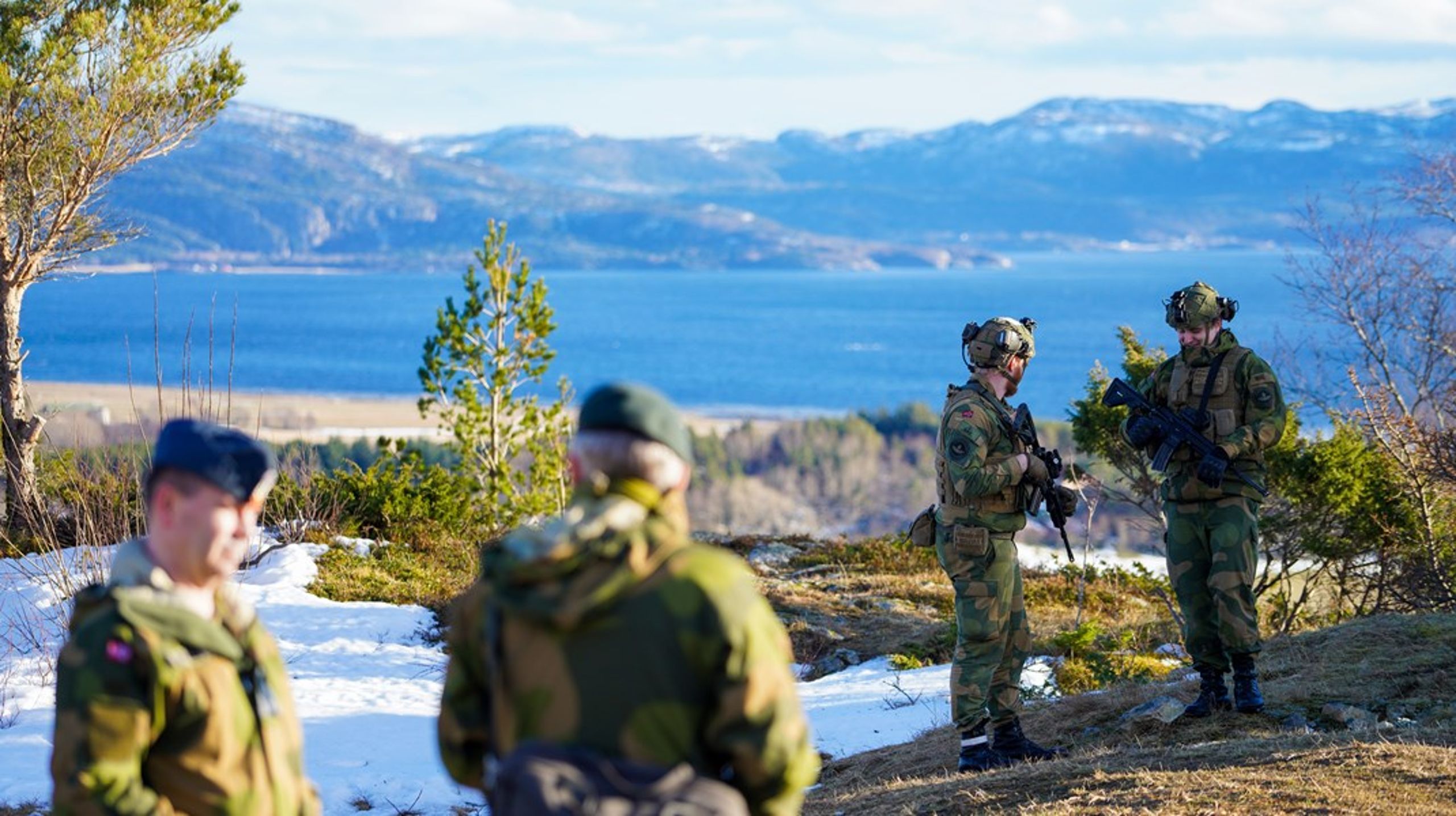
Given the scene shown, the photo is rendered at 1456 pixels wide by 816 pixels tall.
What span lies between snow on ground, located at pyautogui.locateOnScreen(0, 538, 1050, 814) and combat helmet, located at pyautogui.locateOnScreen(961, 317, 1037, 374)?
297 centimetres

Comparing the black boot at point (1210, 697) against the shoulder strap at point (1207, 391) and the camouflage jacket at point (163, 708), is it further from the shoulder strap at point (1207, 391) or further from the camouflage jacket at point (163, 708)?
the camouflage jacket at point (163, 708)

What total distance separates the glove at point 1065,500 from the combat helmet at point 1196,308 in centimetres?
107

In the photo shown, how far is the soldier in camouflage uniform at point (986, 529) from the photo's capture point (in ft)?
23.5

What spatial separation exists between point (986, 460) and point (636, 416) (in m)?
4.42

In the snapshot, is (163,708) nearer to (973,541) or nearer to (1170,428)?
(973,541)

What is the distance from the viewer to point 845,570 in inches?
619

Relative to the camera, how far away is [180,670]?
10.3 feet

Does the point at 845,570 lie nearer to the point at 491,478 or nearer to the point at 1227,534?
the point at 491,478

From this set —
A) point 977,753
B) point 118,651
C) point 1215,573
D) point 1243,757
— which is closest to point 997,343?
point 1215,573

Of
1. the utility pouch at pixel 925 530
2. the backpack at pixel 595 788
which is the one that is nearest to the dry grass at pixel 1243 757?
the utility pouch at pixel 925 530

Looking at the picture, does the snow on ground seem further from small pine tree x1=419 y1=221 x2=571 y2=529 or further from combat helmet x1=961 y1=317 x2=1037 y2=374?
combat helmet x1=961 y1=317 x2=1037 y2=374

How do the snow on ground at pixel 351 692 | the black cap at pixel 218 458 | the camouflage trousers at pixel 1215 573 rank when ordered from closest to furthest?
1. the black cap at pixel 218 458
2. the camouflage trousers at pixel 1215 573
3. the snow on ground at pixel 351 692

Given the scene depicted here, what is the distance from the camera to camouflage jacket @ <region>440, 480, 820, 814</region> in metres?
2.88

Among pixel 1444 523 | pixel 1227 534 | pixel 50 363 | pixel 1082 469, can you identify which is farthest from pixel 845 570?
pixel 50 363
